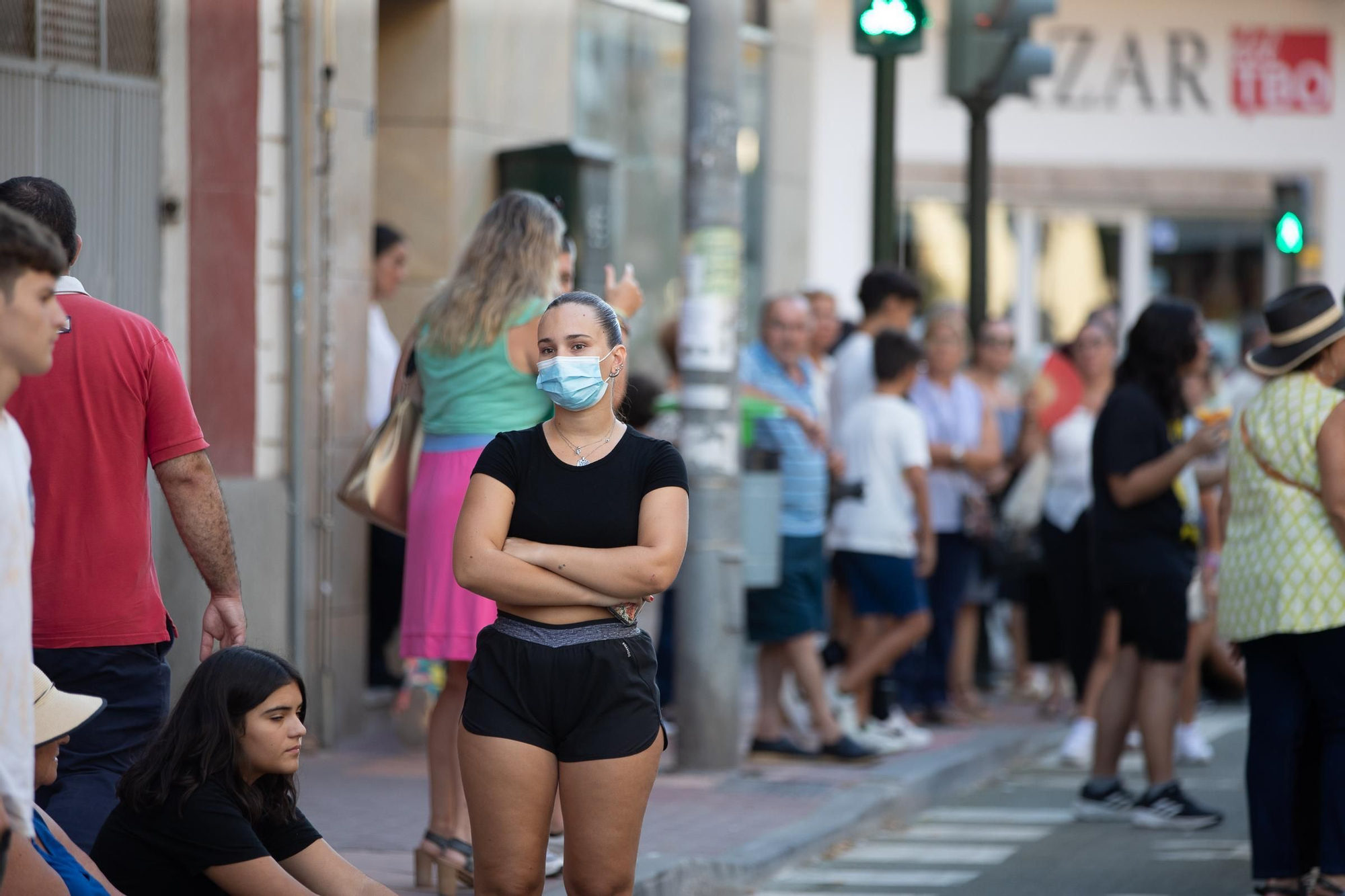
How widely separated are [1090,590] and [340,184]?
3.98m

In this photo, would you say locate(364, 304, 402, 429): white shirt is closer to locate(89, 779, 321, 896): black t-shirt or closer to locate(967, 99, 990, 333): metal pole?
locate(967, 99, 990, 333): metal pole

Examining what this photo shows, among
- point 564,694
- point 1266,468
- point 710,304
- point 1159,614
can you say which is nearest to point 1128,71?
point 710,304

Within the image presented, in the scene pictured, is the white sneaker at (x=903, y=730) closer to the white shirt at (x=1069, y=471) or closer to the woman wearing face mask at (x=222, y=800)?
the white shirt at (x=1069, y=471)

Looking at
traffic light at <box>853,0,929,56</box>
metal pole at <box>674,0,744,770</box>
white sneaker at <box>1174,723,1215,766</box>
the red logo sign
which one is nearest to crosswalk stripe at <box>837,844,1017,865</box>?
metal pole at <box>674,0,744,770</box>

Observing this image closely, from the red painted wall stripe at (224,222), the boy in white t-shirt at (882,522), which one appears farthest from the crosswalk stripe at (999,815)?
the red painted wall stripe at (224,222)

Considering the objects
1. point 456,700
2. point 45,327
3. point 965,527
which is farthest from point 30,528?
point 965,527

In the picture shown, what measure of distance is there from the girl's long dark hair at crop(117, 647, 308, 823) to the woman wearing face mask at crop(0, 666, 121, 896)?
9.3 inches

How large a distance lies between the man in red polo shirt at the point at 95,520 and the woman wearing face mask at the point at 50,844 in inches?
19.8

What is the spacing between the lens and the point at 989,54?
35.2 ft

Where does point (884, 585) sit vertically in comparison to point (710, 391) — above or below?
below

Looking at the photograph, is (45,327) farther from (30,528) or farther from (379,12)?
(379,12)

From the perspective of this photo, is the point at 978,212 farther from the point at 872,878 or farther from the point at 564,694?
the point at 564,694

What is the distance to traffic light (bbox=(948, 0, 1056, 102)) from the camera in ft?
34.7

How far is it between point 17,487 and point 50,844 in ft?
3.19
